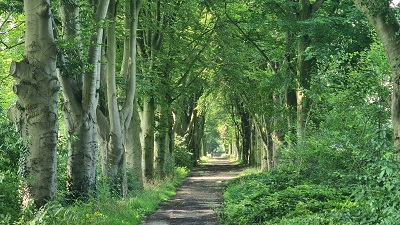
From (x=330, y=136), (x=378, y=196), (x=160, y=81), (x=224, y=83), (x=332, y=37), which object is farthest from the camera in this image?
(x=224, y=83)

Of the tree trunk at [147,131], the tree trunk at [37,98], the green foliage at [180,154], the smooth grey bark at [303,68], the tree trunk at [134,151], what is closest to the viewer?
the tree trunk at [37,98]

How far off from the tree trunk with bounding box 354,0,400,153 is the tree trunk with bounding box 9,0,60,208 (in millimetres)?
5278

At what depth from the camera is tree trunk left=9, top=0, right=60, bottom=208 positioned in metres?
8.23

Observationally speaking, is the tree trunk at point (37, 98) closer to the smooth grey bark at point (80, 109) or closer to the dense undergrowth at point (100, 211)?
the dense undergrowth at point (100, 211)

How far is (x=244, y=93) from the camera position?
2819 centimetres

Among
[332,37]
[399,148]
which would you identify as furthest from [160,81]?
[399,148]

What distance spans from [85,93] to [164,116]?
12633 millimetres

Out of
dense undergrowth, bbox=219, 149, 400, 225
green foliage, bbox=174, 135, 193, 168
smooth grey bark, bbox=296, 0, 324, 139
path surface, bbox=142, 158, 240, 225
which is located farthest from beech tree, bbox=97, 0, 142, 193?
Answer: green foliage, bbox=174, 135, 193, 168

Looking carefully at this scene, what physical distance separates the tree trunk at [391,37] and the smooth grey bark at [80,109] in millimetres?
5971

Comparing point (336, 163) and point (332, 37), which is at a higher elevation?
point (332, 37)

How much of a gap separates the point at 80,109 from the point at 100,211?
94.3 inches

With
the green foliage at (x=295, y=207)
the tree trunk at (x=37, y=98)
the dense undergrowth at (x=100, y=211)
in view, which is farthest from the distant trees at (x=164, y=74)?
the green foliage at (x=295, y=207)

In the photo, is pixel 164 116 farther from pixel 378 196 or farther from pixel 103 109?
pixel 378 196

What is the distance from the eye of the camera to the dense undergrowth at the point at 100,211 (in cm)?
742
